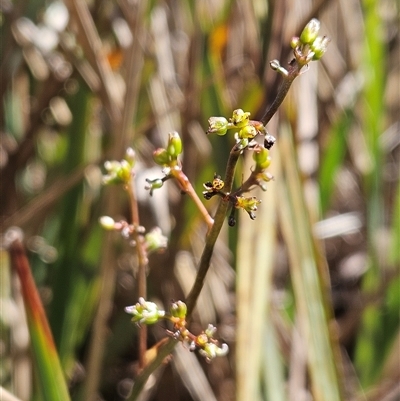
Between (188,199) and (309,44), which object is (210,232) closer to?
(309,44)

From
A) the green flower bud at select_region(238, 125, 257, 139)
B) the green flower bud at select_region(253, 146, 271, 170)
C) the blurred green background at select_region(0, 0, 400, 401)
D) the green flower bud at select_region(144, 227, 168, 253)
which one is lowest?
the green flower bud at select_region(238, 125, 257, 139)

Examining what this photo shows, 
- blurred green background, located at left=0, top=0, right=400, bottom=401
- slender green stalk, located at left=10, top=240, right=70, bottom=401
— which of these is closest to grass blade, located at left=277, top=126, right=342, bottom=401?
blurred green background, located at left=0, top=0, right=400, bottom=401

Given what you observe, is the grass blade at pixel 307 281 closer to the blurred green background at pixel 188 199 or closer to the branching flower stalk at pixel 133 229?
the blurred green background at pixel 188 199

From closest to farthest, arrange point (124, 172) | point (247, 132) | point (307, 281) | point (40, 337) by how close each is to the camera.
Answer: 1. point (247, 132)
2. point (124, 172)
3. point (40, 337)
4. point (307, 281)

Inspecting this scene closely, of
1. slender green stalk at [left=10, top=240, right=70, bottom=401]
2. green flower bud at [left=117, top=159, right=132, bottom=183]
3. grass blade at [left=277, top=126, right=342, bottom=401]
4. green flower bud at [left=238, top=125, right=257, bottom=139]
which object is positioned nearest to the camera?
green flower bud at [left=238, top=125, right=257, bottom=139]

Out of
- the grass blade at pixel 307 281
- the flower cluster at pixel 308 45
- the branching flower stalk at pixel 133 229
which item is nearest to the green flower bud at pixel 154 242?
the branching flower stalk at pixel 133 229

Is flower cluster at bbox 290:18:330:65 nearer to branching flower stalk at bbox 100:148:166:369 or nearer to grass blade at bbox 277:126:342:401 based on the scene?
branching flower stalk at bbox 100:148:166:369

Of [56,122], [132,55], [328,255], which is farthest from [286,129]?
[328,255]

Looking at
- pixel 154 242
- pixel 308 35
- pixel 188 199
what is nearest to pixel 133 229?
pixel 154 242
